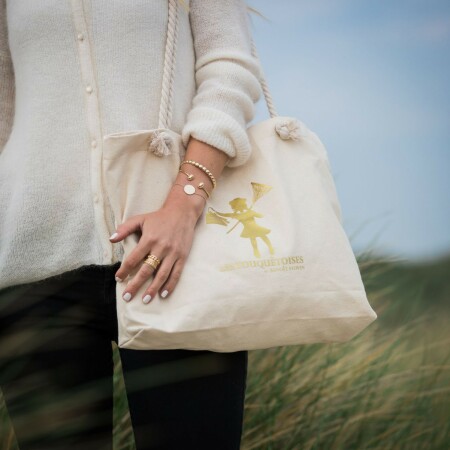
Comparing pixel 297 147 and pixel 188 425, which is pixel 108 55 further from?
pixel 188 425

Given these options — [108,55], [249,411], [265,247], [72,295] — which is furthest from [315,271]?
[249,411]

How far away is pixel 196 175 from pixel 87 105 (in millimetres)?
266

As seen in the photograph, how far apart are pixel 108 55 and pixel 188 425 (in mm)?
704

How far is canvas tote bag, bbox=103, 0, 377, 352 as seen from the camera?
933 millimetres

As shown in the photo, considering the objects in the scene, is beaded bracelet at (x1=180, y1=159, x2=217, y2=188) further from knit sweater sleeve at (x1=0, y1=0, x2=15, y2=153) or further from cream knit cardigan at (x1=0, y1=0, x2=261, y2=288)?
knit sweater sleeve at (x1=0, y1=0, x2=15, y2=153)

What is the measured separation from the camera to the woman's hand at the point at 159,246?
935mm

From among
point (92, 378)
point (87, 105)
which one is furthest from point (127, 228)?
point (92, 378)

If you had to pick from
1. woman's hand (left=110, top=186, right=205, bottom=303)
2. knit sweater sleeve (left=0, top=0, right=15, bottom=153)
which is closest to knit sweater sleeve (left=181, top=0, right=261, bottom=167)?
woman's hand (left=110, top=186, right=205, bottom=303)

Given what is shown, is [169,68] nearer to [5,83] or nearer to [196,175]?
[196,175]

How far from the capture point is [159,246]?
0.94 m

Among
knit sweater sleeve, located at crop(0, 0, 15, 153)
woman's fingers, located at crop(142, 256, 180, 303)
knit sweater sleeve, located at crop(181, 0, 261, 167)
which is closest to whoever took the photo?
woman's fingers, located at crop(142, 256, 180, 303)

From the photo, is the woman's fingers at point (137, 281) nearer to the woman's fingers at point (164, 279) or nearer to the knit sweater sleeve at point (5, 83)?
the woman's fingers at point (164, 279)

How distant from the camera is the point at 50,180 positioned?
107 cm

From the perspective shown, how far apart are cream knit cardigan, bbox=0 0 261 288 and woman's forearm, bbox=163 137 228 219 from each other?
0.02 m
